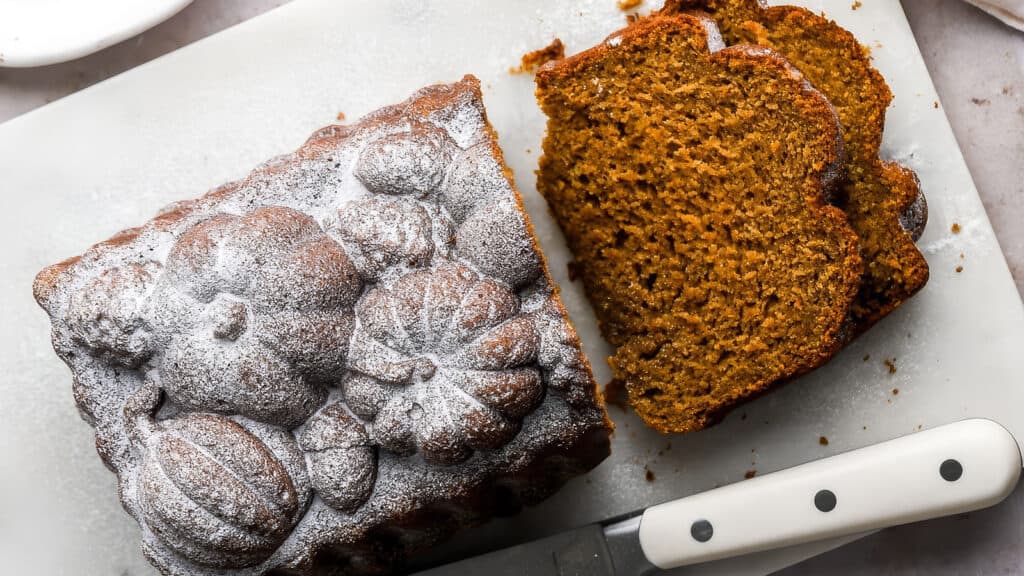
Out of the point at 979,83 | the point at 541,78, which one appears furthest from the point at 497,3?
the point at 979,83

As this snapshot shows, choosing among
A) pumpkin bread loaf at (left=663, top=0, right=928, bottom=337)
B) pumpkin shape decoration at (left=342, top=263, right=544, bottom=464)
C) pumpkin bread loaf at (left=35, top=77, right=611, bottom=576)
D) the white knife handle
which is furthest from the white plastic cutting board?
pumpkin shape decoration at (left=342, top=263, right=544, bottom=464)

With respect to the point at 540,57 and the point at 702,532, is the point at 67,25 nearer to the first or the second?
the point at 540,57

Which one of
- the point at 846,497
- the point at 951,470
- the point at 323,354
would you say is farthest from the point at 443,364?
the point at 951,470

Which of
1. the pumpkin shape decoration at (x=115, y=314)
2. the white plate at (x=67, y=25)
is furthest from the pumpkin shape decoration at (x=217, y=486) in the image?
the white plate at (x=67, y=25)

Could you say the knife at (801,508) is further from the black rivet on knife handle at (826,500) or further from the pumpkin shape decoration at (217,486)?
the pumpkin shape decoration at (217,486)

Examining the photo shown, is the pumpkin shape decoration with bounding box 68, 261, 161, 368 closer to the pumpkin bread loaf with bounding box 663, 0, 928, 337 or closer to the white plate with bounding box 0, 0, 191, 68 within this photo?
the white plate with bounding box 0, 0, 191, 68

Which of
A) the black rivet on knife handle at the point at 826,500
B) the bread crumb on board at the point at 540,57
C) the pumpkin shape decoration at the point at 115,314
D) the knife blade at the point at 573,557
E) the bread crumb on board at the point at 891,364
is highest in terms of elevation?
the bread crumb on board at the point at 540,57

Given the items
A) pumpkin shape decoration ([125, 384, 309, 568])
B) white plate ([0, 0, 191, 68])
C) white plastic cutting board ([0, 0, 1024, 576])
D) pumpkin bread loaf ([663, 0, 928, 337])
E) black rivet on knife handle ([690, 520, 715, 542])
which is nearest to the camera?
Result: pumpkin shape decoration ([125, 384, 309, 568])
